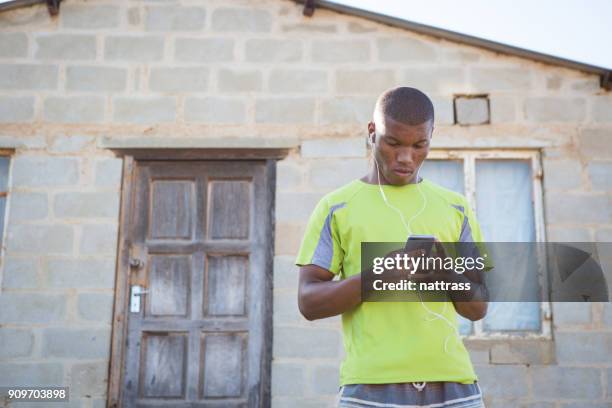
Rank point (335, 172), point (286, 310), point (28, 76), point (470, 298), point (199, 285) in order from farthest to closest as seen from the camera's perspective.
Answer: point (28, 76) < point (335, 172) < point (199, 285) < point (286, 310) < point (470, 298)

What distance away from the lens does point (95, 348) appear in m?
4.73

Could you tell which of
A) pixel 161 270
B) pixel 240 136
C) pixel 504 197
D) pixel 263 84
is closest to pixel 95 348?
pixel 161 270

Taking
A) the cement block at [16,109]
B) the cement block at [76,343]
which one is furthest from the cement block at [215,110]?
the cement block at [76,343]

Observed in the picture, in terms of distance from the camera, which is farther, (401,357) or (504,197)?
(504,197)

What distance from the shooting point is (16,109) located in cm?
512

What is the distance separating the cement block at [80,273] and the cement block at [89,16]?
6.14ft

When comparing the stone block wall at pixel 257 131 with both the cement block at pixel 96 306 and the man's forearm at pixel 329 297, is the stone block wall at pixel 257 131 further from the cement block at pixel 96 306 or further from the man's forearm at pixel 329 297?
the man's forearm at pixel 329 297

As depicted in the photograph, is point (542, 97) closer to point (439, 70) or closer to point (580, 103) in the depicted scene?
point (580, 103)

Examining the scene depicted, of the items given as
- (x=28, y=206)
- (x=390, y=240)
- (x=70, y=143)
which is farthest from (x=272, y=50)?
(x=390, y=240)

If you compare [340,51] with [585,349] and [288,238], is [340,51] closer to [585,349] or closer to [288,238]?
[288,238]

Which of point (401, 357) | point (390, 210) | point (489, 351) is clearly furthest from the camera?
point (489, 351)

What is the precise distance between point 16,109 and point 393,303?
4220mm

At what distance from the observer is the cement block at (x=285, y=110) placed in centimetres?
508

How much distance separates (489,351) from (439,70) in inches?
84.3
